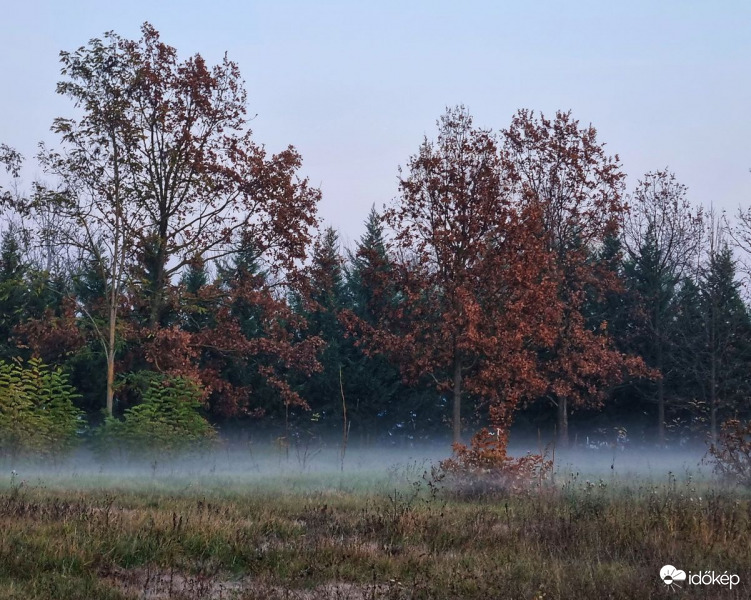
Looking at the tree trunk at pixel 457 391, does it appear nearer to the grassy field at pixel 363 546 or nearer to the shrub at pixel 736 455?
the shrub at pixel 736 455

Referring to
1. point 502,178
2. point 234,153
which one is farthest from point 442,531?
point 234,153

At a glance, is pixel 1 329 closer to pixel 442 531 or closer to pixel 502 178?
pixel 502 178

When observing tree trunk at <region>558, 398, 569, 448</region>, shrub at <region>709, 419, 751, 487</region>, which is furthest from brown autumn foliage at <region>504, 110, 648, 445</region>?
shrub at <region>709, 419, 751, 487</region>

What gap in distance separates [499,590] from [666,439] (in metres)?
27.1

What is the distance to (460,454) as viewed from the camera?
15617 millimetres

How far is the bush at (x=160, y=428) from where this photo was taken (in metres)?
20.0
